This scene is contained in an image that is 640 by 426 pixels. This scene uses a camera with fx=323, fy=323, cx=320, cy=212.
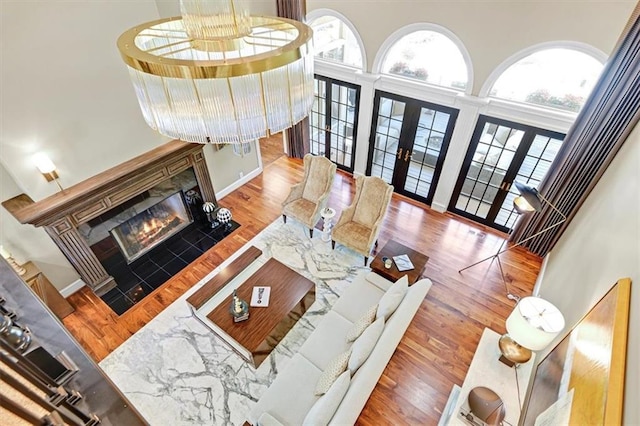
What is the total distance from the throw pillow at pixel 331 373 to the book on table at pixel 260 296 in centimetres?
116

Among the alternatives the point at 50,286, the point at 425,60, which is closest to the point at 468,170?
the point at 425,60

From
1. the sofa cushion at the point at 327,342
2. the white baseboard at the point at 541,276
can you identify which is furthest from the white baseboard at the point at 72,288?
the white baseboard at the point at 541,276

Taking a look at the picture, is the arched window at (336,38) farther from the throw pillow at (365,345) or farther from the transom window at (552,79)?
the throw pillow at (365,345)

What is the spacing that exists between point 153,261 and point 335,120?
4154 millimetres

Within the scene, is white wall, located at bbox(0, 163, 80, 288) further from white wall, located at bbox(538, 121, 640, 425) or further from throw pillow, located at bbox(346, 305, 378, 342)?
white wall, located at bbox(538, 121, 640, 425)

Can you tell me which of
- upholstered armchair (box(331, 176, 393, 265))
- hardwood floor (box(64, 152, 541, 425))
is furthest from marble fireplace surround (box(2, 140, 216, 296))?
upholstered armchair (box(331, 176, 393, 265))

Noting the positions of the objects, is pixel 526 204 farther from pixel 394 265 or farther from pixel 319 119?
pixel 319 119

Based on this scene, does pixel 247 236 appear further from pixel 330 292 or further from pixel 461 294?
pixel 461 294

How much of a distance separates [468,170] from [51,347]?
5581mm

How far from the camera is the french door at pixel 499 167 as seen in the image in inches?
179

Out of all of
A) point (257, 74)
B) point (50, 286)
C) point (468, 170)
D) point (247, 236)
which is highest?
point (257, 74)

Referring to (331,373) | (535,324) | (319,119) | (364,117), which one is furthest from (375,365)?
(319,119)

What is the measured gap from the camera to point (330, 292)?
15.0 feet

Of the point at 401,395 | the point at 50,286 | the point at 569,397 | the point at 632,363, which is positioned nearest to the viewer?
the point at 632,363
